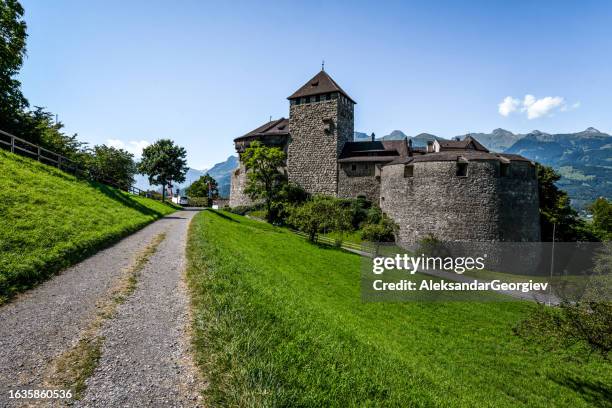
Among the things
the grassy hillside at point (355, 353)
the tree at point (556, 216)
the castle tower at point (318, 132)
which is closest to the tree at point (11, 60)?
the grassy hillside at point (355, 353)

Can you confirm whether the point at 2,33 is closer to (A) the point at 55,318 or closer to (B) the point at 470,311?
(A) the point at 55,318

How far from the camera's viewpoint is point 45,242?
10586 mm

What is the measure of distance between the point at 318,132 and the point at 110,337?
41234 millimetres

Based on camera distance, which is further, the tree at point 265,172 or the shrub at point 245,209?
the shrub at point 245,209

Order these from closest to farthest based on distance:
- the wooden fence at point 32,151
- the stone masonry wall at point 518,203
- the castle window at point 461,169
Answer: the wooden fence at point 32,151 → the stone masonry wall at point 518,203 → the castle window at point 461,169

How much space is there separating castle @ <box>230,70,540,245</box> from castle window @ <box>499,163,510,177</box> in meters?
0.09

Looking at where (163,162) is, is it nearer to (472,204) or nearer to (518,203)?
(472,204)

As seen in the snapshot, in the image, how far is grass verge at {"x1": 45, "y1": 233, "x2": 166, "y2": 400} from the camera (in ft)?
14.9

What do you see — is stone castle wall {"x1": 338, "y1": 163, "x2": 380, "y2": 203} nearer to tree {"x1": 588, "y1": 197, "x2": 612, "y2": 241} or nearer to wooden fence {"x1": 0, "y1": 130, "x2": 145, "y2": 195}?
wooden fence {"x1": 0, "y1": 130, "x2": 145, "y2": 195}

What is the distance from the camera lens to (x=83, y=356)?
5.22 metres

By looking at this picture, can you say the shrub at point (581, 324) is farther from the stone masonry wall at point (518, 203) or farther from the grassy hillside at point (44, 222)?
the stone masonry wall at point (518, 203)

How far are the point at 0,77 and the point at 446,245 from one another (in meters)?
42.4

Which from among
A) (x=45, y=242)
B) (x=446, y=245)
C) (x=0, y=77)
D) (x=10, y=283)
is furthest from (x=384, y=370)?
(x=0, y=77)

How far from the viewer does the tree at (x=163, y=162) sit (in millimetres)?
43531
